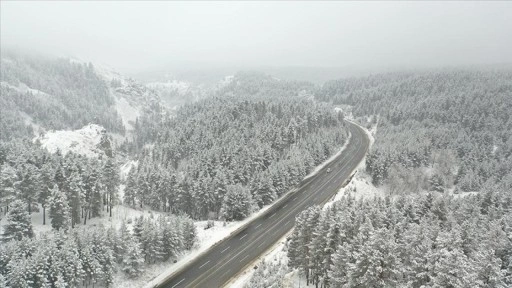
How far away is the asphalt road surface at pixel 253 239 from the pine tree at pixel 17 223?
27923 mm

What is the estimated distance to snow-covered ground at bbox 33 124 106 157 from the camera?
15784 centimetres

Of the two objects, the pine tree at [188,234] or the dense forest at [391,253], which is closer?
the dense forest at [391,253]

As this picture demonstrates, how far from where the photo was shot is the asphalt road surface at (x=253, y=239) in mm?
63281

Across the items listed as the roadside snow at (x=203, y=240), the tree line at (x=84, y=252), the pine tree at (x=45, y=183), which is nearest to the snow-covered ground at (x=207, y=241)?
the roadside snow at (x=203, y=240)

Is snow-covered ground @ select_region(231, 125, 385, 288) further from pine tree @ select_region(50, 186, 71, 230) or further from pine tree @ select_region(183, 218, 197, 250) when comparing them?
pine tree @ select_region(50, 186, 71, 230)

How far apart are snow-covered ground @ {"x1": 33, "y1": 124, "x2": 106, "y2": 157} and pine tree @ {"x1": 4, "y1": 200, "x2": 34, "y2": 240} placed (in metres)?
98.4

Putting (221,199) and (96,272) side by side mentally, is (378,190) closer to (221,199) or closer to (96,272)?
(221,199)

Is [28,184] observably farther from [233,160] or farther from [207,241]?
[233,160]

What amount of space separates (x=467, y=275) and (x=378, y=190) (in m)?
87.3

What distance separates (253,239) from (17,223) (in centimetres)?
4654

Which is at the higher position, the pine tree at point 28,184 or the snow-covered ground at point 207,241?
the pine tree at point 28,184

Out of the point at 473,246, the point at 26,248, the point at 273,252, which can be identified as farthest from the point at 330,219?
the point at 26,248

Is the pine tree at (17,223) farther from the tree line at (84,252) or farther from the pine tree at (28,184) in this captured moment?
the pine tree at (28,184)

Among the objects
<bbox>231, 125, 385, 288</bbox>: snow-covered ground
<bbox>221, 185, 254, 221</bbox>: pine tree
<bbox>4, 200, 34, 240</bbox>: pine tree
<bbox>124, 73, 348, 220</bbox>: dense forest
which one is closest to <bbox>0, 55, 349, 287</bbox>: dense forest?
<bbox>4, 200, 34, 240</bbox>: pine tree
